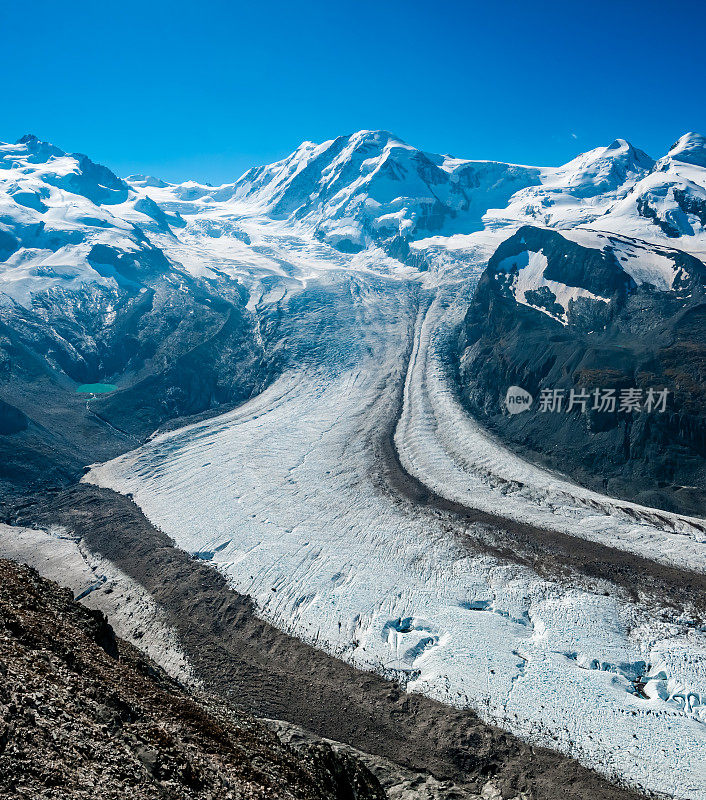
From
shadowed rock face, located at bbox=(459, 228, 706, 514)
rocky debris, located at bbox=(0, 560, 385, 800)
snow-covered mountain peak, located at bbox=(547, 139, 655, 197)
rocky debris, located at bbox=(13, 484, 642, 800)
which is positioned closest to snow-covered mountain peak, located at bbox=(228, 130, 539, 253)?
snow-covered mountain peak, located at bbox=(547, 139, 655, 197)

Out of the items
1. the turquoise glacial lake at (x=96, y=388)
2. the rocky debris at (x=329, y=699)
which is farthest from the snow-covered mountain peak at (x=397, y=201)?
the rocky debris at (x=329, y=699)

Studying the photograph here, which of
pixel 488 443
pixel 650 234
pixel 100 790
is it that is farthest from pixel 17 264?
pixel 650 234

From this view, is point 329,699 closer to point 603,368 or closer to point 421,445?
point 421,445

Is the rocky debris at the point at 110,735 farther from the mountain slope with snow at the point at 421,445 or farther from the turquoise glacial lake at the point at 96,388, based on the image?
the turquoise glacial lake at the point at 96,388

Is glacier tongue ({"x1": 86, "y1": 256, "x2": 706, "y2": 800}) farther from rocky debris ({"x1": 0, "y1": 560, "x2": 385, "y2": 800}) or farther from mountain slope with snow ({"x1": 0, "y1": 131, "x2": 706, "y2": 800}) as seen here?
rocky debris ({"x1": 0, "y1": 560, "x2": 385, "y2": 800})

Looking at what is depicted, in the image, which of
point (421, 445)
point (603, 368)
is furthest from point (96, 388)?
point (603, 368)

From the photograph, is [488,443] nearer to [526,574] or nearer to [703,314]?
[526,574]
